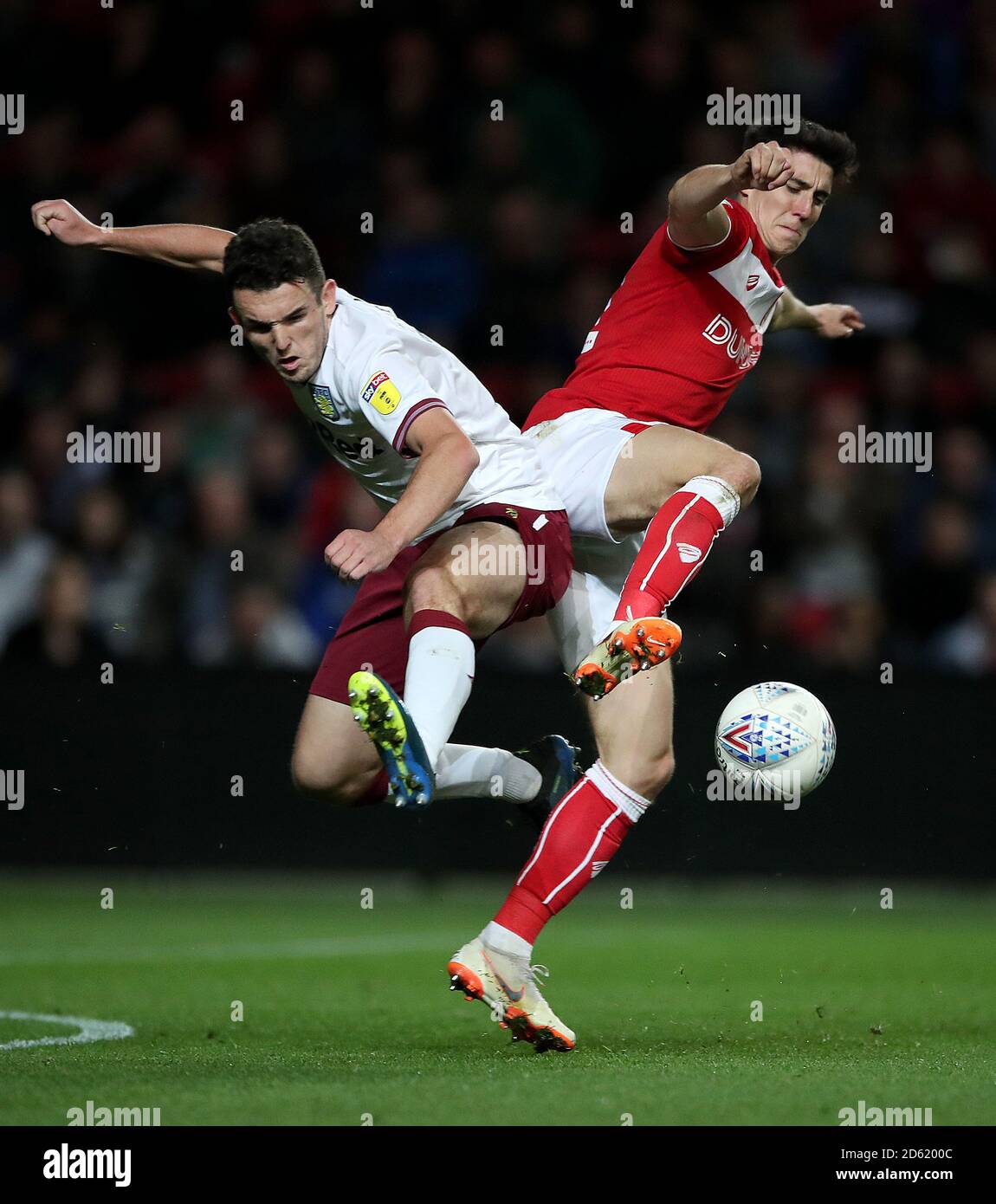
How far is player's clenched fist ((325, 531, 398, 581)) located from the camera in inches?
174

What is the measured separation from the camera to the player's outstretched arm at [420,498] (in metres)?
4.45

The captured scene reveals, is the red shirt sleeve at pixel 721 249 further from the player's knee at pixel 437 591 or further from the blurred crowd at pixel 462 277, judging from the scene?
the blurred crowd at pixel 462 277

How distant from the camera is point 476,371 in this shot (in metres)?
11.1

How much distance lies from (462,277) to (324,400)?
6.51m

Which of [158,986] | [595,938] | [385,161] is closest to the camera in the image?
[158,986]

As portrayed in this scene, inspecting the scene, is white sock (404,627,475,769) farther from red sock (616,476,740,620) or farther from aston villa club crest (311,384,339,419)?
aston villa club crest (311,384,339,419)

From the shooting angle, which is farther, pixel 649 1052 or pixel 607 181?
pixel 607 181

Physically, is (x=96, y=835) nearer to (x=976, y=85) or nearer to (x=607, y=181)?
(x=607, y=181)

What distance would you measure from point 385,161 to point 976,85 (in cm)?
403

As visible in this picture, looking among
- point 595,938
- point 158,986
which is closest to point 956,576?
point 595,938

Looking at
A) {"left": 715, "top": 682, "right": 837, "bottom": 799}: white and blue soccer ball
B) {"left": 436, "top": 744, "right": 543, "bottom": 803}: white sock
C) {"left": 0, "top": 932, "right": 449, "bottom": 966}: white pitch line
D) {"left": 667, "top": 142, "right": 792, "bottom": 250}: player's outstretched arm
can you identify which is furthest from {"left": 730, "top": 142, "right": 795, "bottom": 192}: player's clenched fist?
{"left": 0, "top": 932, "right": 449, "bottom": 966}: white pitch line

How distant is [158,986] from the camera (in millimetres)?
6531

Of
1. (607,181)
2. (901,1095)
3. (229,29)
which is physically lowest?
(901,1095)

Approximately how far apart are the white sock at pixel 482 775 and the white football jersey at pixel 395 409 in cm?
74
